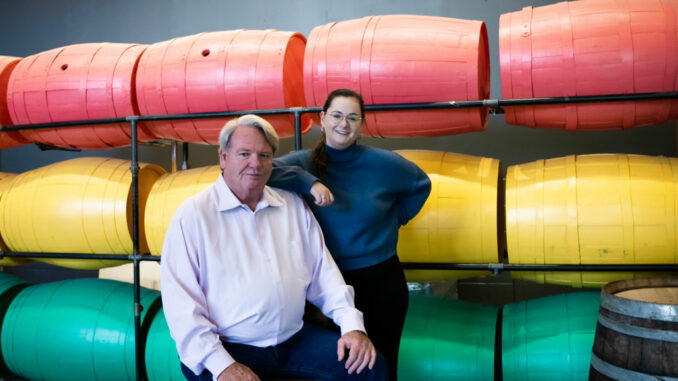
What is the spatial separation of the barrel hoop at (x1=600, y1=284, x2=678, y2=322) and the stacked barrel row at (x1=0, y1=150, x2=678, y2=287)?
0.59 metres

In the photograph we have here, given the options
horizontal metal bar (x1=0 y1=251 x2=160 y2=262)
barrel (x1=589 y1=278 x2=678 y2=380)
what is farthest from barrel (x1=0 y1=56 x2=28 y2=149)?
barrel (x1=589 y1=278 x2=678 y2=380)

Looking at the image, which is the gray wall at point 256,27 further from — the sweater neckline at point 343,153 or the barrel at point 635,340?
the barrel at point 635,340

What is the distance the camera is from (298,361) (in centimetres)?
200

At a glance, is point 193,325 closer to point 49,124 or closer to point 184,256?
point 184,256

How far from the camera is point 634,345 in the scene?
185 cm

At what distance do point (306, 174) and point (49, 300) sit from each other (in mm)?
2002

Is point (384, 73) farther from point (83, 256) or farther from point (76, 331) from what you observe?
point (76, 331)

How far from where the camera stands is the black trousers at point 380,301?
2.25 metres

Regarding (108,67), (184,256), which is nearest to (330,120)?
(184,256)

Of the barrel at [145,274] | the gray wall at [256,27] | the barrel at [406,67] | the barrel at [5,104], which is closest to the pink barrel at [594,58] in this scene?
the barrel at [406,67]

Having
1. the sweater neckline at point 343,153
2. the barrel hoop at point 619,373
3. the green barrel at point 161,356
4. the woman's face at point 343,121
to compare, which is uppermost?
the woman's face at point 343,121

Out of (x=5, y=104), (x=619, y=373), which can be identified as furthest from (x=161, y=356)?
(x=619, y=373)

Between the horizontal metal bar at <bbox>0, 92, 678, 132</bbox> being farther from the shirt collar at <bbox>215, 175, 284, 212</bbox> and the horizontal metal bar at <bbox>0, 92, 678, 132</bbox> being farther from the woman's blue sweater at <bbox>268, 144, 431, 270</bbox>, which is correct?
the shirt collar at <bbox>215, 175, 284, 212</bbox>

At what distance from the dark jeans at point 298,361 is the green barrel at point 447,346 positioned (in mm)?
670
